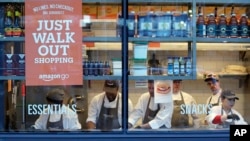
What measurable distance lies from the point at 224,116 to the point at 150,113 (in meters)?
0.79

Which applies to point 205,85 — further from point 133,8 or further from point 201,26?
point 133,8

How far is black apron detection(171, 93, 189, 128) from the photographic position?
15.4 feet

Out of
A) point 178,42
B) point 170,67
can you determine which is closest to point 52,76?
point 170,67

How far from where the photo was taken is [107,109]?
15.6ft

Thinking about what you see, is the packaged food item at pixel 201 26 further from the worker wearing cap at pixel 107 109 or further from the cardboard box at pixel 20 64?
the cardboard box at pixel 20 64

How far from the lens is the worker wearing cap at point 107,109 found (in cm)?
464

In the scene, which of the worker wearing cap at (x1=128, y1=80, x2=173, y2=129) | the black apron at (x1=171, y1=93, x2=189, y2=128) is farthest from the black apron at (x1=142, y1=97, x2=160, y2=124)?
the black apron at (x1=171, y1=93, x2=189, y2=128)

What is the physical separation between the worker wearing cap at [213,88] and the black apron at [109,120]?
99 centimetres

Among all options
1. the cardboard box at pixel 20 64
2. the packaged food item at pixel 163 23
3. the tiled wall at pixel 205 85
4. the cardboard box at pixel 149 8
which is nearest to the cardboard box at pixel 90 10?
the tiled wall at pixel 205 85

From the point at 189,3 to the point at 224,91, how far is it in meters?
1.04

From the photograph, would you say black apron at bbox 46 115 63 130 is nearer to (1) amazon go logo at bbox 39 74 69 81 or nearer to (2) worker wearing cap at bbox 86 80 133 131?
(2) worker wearing cap at bbox 86 80 133 131

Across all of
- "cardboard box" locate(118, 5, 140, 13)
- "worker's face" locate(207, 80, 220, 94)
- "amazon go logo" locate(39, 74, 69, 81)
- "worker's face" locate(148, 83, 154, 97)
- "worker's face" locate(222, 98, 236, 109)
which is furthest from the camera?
"worker's face" locate(207, 80, 220, 94)

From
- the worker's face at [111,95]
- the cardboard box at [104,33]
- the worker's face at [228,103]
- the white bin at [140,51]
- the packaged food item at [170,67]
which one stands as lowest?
the worker's face at [228,103]

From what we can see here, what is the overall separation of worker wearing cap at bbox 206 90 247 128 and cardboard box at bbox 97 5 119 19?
144cm
